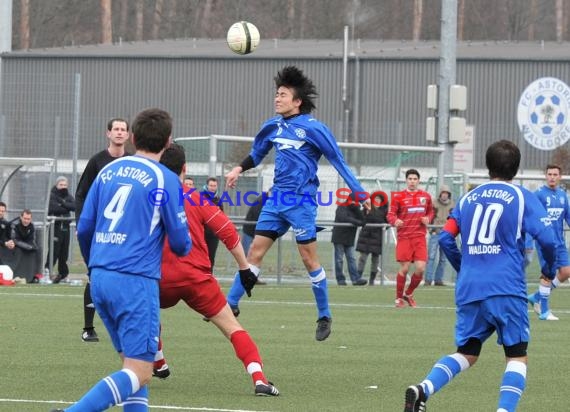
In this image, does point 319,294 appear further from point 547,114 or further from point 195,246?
point 547,114

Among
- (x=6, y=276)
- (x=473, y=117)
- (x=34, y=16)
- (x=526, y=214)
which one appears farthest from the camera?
(x=34, y=16)

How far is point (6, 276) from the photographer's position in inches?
806

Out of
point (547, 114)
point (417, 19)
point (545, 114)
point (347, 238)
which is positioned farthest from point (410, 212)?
point (417, 19)

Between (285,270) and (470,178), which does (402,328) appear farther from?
(470,178)

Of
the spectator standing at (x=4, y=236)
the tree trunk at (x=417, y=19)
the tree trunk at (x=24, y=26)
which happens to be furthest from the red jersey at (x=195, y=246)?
the tree trunk at (x=417, y=19)

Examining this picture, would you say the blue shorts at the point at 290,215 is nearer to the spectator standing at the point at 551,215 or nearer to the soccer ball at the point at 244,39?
the soccer ball at the point at 244,39

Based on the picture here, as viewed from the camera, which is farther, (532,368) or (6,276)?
(6,276)

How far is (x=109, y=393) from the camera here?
646 centimetres

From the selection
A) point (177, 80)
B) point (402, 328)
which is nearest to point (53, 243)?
point (402, 328)

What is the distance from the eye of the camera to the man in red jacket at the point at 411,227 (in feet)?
59.3

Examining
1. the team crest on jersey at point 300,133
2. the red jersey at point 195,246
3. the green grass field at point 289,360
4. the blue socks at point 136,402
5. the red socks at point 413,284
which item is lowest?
the green grass field at point 289,360

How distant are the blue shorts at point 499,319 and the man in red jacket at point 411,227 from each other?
1001cm

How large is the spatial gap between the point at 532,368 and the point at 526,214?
3.43 metres

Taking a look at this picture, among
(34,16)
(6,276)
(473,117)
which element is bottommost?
(6,276)
